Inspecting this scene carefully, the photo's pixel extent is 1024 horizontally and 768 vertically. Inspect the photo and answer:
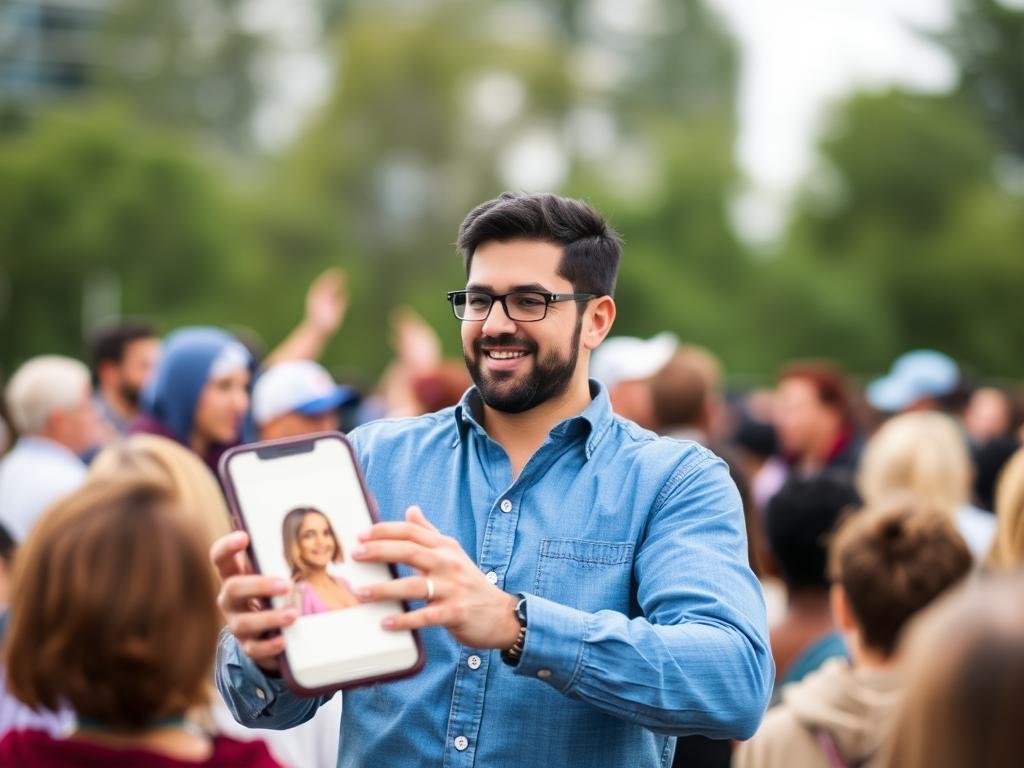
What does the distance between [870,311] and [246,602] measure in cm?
4566

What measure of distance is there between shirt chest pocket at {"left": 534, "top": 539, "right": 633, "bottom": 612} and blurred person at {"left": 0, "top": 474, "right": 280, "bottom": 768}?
0.76m

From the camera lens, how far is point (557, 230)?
3.04m

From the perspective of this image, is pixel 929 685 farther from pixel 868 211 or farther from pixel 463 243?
pixel 868 211

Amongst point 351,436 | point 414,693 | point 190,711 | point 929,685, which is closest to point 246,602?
point 190,711

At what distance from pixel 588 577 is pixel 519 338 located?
0.57 meters

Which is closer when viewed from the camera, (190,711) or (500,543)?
(190,711)

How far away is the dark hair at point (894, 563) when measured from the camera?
3.60 m

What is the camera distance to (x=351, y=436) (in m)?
3.16

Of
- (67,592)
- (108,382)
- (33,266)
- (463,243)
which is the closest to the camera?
(67,592)

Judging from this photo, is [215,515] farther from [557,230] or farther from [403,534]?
[403,534]

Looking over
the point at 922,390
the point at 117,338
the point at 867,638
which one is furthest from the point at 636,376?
the point at 922,390

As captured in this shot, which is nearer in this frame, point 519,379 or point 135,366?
point 519,379

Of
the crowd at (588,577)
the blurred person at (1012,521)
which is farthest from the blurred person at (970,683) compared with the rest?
the blurred person at (1012,521)

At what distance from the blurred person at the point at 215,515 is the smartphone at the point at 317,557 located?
138 centimetres
